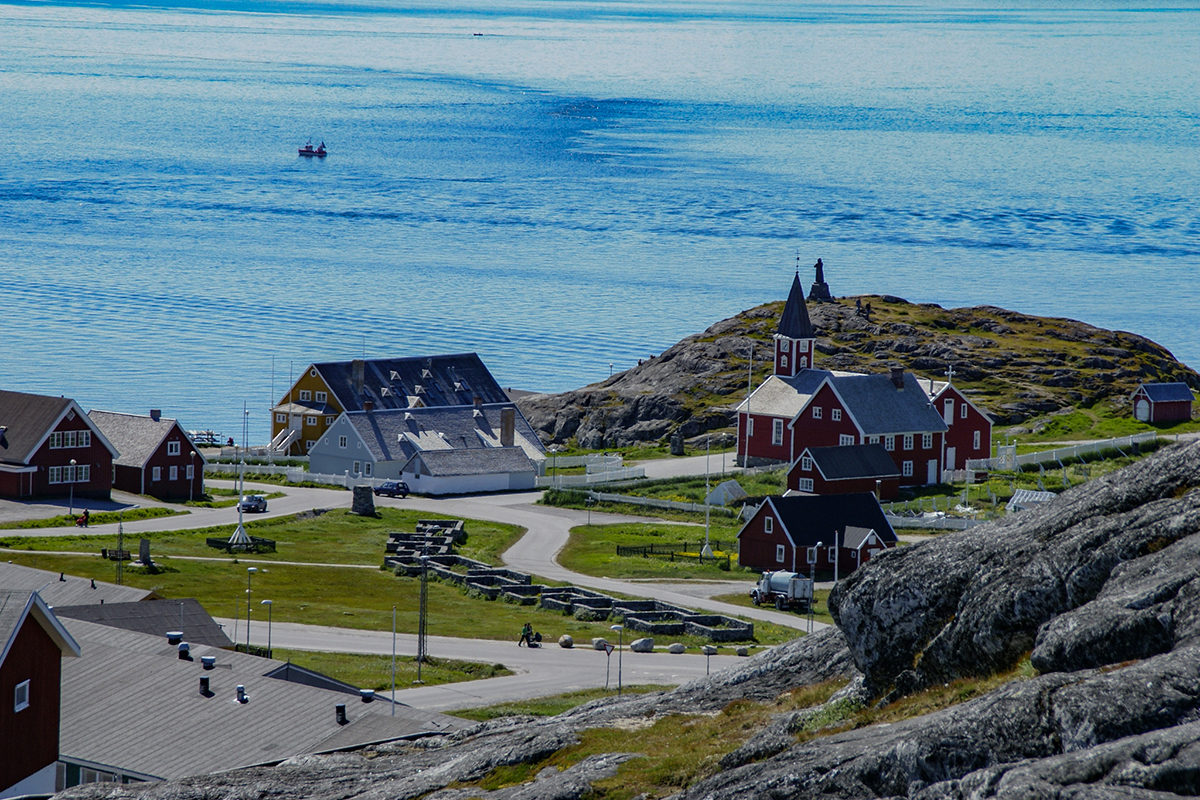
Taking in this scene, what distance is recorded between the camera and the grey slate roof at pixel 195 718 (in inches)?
1095

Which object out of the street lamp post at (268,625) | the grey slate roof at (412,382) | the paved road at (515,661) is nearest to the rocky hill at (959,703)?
the paved road at (515,661)

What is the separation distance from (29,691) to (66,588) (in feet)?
53.1

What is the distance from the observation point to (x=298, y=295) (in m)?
147

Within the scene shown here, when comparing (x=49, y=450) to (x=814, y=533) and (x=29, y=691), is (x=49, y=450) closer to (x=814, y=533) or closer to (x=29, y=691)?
(x=814, y=533)

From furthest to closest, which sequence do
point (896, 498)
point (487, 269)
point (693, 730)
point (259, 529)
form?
point (487, 269) < point (896, 498) < point (259, 529) < point (693, 730)

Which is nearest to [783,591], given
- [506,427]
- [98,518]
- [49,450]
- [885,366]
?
[98,518]

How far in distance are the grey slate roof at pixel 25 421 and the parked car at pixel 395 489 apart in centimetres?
1584

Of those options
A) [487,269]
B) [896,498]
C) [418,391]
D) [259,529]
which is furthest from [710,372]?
[487,269]

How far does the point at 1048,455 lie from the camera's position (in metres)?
85.8

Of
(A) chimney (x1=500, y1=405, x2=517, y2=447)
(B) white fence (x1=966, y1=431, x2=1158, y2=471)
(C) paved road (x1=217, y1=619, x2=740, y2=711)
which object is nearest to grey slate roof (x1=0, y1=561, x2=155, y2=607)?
(C) paved road (x1=217, y1=619, x2=740, y2=711)

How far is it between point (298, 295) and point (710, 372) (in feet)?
172

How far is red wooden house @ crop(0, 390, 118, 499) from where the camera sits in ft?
246

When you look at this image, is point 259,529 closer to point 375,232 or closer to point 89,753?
point 89,753

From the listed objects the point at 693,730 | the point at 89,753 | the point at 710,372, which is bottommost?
the point at 89,753
